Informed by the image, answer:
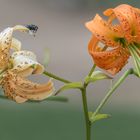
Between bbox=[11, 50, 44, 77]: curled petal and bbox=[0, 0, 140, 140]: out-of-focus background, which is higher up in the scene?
bbox=[11, 50, 44, 77]: curled petal

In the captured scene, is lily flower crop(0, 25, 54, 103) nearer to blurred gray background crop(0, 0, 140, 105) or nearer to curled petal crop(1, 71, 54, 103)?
curled petal crop(1, 71, 54, 103)

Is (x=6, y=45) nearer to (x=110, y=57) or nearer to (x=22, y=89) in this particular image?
(x=22, y=89)

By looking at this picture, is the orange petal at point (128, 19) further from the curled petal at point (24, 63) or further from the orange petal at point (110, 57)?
the curled petal at point (24, 63)

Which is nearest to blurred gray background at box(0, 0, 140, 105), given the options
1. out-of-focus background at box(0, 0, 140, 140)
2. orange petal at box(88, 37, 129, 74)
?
out-of-focus background at box(0, 0, 140, 140)

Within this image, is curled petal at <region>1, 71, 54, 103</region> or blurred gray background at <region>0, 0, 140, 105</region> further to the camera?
blurred gray background at <region>0, 0, 140, 105</region>

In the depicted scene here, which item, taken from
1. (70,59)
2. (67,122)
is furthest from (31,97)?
(70,59)

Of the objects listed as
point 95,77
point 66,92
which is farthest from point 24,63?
point 66,92
